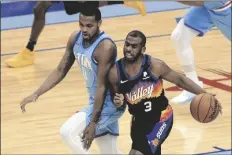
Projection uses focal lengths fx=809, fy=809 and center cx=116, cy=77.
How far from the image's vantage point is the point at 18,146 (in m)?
8.27

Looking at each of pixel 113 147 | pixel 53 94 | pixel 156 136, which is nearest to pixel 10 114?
pixel 53 94

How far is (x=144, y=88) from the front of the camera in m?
6.12

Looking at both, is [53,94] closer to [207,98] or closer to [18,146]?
[18,146]

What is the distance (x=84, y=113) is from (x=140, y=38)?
917 millimetres

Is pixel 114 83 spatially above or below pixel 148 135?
above

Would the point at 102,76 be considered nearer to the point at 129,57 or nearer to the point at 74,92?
the point at 129,57

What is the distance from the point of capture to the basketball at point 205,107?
621 centimetres

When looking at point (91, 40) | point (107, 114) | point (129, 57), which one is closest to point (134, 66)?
point (129, 57)

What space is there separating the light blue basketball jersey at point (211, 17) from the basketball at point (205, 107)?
220 cm

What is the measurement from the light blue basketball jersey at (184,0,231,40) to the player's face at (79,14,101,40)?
7.53ft

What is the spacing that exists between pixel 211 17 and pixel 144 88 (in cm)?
279

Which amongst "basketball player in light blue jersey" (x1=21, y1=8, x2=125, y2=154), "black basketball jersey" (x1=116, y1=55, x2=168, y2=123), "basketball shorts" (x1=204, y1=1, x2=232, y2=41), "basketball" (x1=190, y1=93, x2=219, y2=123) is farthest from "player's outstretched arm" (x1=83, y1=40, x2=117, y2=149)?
"basketball shorts" (x1=204, y1=1, x2=232, y2=41)

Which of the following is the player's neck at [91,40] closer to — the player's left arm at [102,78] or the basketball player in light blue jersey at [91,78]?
the basketball player in light blue jersey at [91,78]

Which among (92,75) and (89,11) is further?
(92,75)
